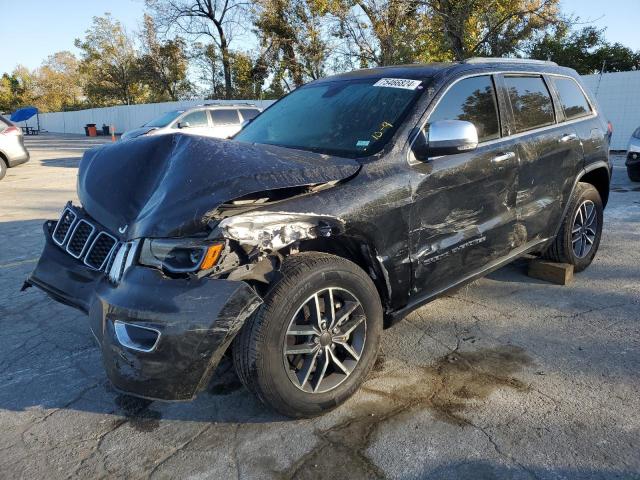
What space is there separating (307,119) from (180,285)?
1800mm

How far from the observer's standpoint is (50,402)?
289cm

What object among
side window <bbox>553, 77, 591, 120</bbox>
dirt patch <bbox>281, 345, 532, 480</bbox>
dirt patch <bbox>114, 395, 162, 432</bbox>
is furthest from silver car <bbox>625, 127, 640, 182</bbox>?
dirt patch <bbox>114, 395, 162, 432</bbox>

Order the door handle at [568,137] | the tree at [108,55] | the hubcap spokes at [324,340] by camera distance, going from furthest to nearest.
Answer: the tree at [108,55], the door handle at [568,137], the hubcap spokes at [324,340]

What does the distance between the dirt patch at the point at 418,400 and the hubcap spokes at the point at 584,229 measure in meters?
1.86

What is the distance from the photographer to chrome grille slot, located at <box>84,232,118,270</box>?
264cm

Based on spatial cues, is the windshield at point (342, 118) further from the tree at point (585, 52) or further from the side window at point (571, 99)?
the tree at point (585, 52)

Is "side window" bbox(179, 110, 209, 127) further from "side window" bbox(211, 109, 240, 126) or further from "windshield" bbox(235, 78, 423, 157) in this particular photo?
"windshield" bbox(235, 78, 423, 157)

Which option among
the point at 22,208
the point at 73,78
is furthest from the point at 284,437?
the point at 73,78

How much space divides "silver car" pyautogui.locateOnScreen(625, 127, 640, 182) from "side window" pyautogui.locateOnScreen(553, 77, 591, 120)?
21.1 ft

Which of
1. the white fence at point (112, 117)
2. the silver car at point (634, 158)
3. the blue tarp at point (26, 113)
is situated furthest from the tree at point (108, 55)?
the silver car at point (634, 158)

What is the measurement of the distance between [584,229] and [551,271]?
60 cm

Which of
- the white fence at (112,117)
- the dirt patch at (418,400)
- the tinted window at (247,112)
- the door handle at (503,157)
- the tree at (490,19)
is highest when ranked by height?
the tree at (490,19)

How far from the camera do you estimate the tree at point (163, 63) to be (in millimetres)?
40375

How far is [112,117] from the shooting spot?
131 feet
